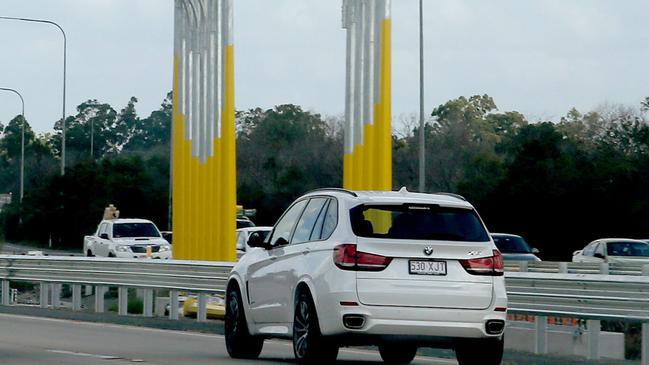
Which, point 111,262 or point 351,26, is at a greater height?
point 351,26

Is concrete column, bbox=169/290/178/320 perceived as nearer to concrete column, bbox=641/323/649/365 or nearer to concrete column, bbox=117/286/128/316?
concrete column, bbox=117/286/128/316

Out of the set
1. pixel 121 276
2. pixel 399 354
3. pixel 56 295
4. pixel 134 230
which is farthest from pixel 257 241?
pixel 134 230

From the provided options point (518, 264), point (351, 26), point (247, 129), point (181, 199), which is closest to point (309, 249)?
point (351, 26)

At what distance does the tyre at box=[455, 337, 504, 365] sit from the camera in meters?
13.5

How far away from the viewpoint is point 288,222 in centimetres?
1520

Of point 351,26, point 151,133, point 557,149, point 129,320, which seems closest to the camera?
point 129,320

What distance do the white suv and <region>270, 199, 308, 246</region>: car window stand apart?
58 centimetres

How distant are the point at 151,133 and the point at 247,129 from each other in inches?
1777

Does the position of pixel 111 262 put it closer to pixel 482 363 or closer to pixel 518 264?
pixel 518 264

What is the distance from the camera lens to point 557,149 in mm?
67250

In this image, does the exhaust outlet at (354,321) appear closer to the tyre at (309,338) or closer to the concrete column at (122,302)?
the tyre at (309,338)

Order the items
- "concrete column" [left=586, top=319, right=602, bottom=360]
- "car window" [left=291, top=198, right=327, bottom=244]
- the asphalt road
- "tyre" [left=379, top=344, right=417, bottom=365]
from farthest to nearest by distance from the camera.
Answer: "concrete column" [left=586, top=319, right=602, bottom=360] < "tyre" [left=379, top=344, right=417, bottom=365] < the asphalt road < "car window" [left=291, top=198, right=327, bottom=244]

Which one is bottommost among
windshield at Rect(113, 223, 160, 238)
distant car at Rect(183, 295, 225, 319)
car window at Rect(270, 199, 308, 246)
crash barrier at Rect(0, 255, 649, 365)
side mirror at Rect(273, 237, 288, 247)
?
distant car at Rect(183, 295, 225, 319)

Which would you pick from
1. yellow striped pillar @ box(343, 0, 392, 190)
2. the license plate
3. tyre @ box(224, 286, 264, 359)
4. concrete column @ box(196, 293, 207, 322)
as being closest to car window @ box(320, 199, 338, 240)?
the license plate
